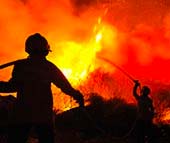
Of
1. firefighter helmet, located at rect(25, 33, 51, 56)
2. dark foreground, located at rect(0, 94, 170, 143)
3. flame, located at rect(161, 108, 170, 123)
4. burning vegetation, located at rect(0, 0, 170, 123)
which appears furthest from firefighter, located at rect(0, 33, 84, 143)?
burning vegetation, located at rect(0, 0, 170, 123)

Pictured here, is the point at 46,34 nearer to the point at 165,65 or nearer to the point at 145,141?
the point at 165,65

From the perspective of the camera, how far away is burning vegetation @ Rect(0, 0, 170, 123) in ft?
70.8

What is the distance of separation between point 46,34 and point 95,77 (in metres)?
3.96

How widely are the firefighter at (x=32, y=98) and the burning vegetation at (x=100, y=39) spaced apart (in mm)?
12554

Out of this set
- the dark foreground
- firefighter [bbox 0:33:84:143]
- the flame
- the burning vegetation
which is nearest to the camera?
firefighter [bbox 0:33:84:143]

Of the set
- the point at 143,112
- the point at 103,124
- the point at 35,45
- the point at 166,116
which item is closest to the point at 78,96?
the point at 35,45

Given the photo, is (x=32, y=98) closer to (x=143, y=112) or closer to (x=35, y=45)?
(x=35, y=45)

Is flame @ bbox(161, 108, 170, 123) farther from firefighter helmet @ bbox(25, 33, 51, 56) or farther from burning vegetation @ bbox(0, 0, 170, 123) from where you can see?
firefighter helmet @ bbox(25, 33, 51, 56)

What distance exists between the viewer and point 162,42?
24969 mm

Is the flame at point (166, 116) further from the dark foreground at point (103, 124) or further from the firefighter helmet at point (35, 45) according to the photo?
the firefighter helmet at point (35, 45)

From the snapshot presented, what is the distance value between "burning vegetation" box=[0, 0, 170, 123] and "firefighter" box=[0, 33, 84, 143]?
12554mm

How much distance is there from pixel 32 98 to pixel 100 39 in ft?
61.1

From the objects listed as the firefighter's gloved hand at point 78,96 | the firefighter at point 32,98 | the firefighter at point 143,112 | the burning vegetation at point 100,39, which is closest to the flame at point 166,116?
the burning vegetation at point 100,39

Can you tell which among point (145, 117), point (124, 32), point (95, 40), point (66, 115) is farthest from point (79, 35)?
point (145, 117)
